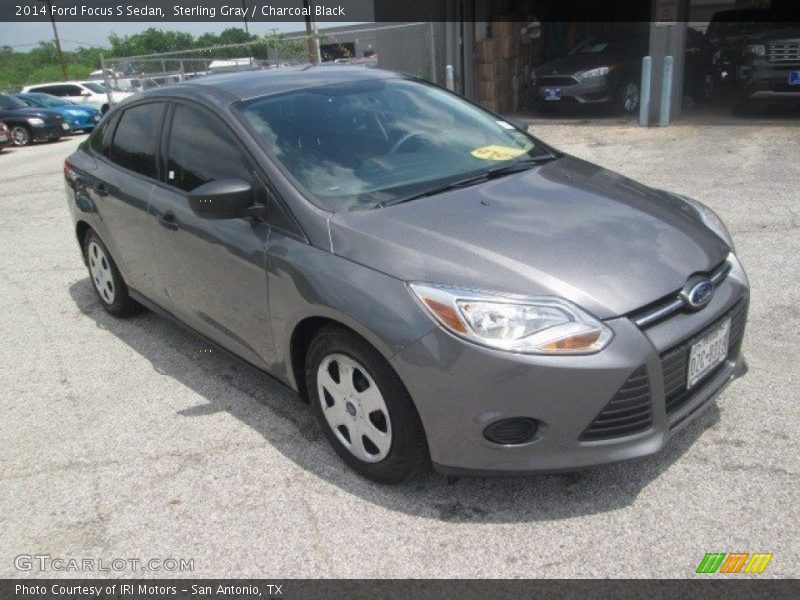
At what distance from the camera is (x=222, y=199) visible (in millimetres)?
3021

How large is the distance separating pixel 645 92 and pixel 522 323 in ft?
36.0

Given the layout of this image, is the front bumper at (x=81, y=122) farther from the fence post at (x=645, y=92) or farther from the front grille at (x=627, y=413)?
the front grille at (x=627, y=413)

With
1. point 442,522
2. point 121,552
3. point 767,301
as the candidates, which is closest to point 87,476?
point 121,552

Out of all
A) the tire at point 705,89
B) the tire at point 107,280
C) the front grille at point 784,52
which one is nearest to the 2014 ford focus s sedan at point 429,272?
the tire at point 107,280

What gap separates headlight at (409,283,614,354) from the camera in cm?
242

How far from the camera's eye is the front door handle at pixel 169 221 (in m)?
3.73

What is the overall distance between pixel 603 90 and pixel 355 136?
11.2 metres

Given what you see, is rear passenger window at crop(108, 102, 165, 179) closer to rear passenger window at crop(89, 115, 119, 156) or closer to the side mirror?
rear passenger window at crop(89, 115, 119, 156)

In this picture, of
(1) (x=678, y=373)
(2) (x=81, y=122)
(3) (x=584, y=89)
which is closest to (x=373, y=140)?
(1) (x=678, y=373)

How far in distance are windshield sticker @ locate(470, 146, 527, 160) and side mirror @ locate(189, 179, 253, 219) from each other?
1.21 m

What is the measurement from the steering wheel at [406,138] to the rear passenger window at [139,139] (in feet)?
4.78

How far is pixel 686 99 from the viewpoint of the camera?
14.6 metres

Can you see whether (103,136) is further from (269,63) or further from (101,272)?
(269,63)

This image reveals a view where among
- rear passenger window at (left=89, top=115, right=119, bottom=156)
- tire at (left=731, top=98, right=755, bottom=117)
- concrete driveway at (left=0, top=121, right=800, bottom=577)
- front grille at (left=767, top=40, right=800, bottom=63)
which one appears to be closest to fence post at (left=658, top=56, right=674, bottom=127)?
tire at (left=731, top=98, right=755, bottom=117)
